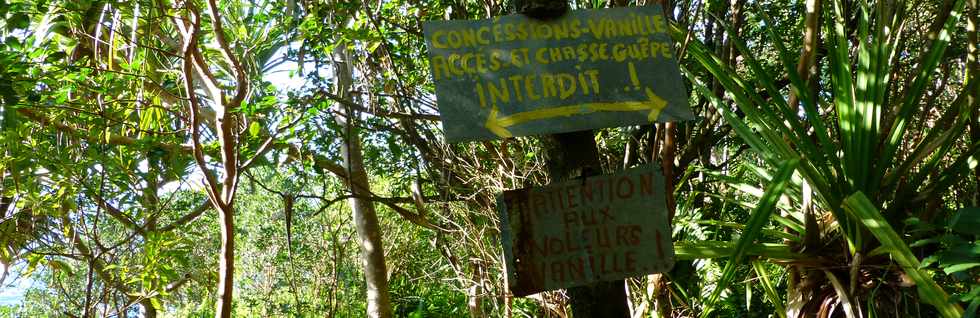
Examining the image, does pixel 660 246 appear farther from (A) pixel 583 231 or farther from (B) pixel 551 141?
(B) pixel 551 141

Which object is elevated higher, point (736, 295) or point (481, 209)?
point (481, 209)

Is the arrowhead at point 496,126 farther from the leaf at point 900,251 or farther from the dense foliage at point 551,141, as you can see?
the leaf at point 900,251

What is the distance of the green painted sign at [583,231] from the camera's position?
60.9 inches

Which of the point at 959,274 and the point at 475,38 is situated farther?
the point at 959,274

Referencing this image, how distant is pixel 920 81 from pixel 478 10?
2105 millimetres

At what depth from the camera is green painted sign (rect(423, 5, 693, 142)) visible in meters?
1.53

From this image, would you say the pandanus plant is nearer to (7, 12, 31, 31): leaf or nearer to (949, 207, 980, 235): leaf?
(949, 207, 980, 235): leaf

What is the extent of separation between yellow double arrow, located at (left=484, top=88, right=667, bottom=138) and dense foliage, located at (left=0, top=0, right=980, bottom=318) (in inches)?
4.6

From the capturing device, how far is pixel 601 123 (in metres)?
1.56

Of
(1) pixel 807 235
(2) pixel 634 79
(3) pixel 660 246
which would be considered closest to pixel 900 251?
(1) pixel 807 235

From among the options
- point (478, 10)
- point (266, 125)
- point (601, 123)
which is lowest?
point (601, 123)

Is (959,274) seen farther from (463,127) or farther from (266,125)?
(266,125)

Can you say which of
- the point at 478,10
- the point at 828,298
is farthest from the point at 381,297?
the point at 828,298

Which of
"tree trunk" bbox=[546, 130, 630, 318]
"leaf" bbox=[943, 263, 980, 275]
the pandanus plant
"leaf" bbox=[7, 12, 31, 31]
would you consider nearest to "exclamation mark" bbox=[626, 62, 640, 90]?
"tree trunk" bbox=[546, 130, 630, 318]
